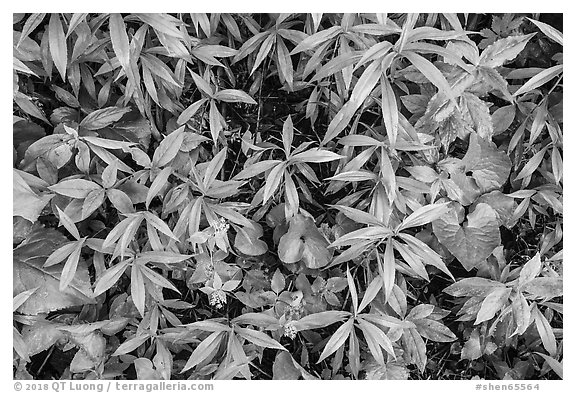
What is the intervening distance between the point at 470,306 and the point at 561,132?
59 centimetres

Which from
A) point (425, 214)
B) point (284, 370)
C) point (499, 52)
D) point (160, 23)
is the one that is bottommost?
point (284, 370)

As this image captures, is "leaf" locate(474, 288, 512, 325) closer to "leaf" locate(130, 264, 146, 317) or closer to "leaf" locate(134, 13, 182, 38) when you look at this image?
"leaf" locate(130, 264, 146, 317)

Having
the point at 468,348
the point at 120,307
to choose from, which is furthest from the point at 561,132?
the point at 120,307

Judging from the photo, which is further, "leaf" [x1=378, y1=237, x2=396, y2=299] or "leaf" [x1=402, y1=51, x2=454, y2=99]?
"leaf" [x1=378, y1=237, x2=396, y2=299]

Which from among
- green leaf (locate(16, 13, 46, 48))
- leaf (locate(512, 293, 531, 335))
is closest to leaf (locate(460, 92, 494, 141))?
leaf (locate(512, 293, 531, 335))

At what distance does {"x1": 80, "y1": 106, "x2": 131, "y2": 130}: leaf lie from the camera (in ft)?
5.03

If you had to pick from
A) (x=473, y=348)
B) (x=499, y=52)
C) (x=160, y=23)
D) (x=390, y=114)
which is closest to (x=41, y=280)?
(x=160, y=23)

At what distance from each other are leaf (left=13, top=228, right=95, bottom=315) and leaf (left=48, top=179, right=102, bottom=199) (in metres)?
0.17

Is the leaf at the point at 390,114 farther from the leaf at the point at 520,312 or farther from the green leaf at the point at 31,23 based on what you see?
the green leaf at the point at 31,23

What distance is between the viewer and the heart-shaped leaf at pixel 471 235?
155 cm

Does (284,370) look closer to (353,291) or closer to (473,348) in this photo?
(353,291)

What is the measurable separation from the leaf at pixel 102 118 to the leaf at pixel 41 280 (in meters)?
0.34

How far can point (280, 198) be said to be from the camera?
5.40 feet

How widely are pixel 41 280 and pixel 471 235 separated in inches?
49.9
